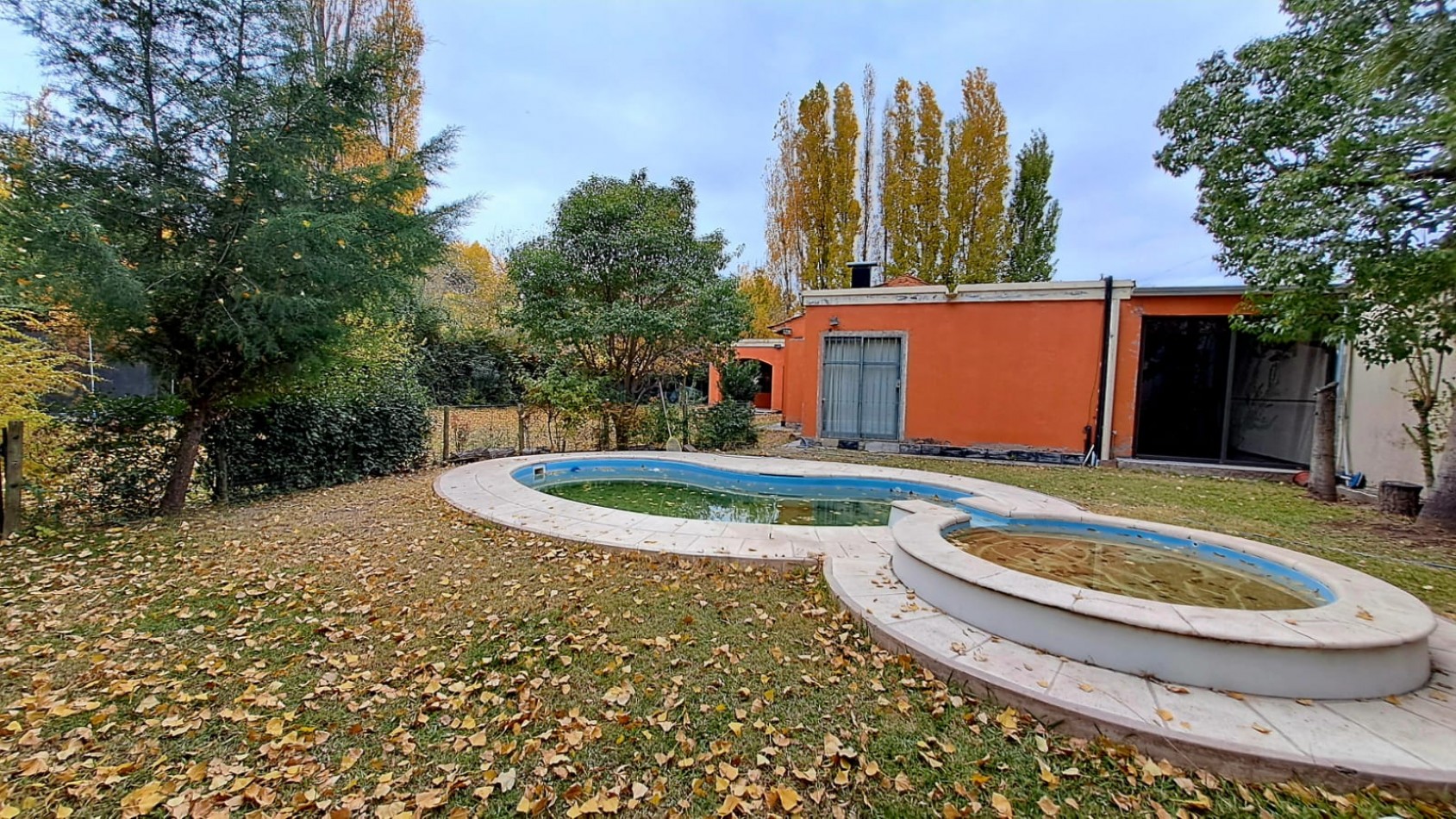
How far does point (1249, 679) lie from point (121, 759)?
16.3ft

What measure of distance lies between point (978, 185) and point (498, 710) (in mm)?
24400

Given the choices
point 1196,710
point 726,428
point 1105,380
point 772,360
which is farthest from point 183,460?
point 772,360

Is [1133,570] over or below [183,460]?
below

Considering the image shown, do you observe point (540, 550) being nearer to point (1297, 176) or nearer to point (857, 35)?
point (1297, 176)

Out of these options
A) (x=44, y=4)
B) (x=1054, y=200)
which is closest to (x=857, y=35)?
(x=1054, y=200)

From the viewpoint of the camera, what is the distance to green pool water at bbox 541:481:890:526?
6.94 meters

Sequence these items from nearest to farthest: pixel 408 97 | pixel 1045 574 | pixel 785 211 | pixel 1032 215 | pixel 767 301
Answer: pixel 1045 574, pixel 408 97, pixel 1032 215, pixel 785 211, pixel 767 301

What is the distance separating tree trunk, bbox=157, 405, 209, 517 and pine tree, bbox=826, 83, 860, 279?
19.4 metres

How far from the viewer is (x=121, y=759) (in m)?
2.23

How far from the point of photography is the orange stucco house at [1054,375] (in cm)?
998

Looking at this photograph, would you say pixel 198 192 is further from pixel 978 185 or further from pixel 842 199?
pixel 978 185

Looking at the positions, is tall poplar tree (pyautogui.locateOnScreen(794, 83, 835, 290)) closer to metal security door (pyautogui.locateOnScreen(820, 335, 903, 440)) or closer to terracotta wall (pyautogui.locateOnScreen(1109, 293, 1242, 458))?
metal security door (pyautogui.locateOnScreen(820, 335, 903, 440))

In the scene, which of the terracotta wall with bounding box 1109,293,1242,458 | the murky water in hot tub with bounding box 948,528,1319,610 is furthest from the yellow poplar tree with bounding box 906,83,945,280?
the murky water in hot tub with bounding box 948,528,1319,610

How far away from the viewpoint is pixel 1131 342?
389 inches
